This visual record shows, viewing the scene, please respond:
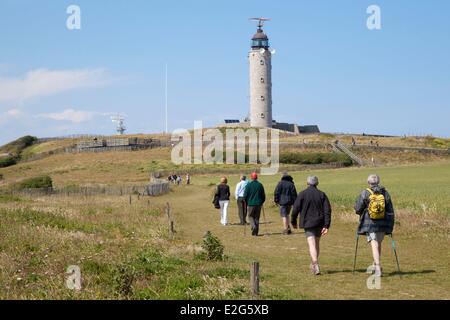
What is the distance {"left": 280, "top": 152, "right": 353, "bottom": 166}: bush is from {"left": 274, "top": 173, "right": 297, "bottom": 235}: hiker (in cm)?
6538

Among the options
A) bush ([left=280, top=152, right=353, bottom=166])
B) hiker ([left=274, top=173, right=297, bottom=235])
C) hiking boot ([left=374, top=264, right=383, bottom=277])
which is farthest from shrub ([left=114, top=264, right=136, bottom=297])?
bush ([left=280, top=152, right=353, bottom=166])

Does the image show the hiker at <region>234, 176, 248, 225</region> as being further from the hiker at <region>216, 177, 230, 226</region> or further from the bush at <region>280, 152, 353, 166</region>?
the bush at <region>280, 152, 353, 166</region>

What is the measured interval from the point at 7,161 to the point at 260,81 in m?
47.2

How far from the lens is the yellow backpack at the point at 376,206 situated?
1248 centimetres

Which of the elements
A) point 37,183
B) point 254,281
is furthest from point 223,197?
point 37,183

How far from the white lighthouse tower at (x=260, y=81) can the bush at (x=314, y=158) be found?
27587 millimetres

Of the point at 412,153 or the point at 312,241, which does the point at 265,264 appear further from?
the point at 412,153

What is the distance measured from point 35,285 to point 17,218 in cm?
1057

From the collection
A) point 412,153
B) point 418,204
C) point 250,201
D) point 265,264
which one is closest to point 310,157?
point 412,153

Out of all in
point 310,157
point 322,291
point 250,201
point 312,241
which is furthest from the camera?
point 310,157

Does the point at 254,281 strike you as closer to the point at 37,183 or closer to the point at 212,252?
the point at 212,252

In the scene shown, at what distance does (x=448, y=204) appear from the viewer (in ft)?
93.3

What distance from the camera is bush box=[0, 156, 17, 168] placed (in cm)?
10668
